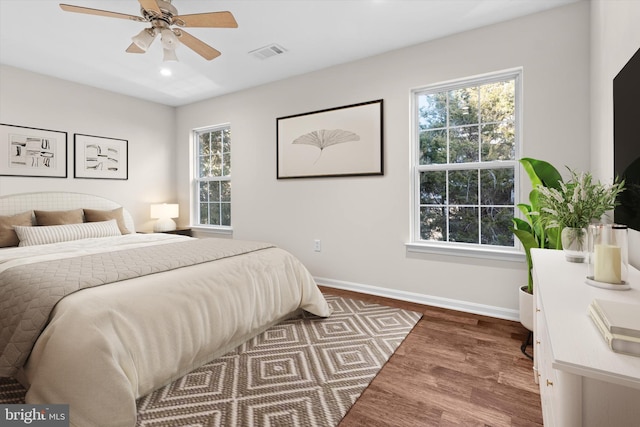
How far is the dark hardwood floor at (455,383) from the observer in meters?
1.50

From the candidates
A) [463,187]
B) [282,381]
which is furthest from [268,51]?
[282,381]

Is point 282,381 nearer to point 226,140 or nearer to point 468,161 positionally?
point 468,161

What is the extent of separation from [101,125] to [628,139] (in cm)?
A: 507

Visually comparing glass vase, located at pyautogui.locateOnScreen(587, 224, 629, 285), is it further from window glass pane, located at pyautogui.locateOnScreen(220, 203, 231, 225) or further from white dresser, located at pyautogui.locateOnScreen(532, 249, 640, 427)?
window glass pane, located at pyautogui.locateOnScreen(220, 203, 231, 225)

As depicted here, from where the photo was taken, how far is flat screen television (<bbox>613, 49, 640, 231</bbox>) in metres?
1.21

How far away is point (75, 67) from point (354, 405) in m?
4.25

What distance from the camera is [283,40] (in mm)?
2938

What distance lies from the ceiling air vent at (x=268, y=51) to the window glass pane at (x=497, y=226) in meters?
2.49

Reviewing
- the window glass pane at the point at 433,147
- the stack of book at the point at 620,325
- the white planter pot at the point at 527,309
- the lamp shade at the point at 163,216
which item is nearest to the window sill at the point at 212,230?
the lamp shade at the point at 163,216

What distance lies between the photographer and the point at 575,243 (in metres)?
1.52

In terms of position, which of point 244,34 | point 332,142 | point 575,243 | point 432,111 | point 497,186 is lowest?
point 575,243

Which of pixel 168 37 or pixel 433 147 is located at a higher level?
pixel 168 37

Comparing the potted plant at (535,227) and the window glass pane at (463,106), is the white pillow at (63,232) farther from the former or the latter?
A: the potted plant at (535,227)

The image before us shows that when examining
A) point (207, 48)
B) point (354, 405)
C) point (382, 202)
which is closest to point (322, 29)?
point (207, 48)
